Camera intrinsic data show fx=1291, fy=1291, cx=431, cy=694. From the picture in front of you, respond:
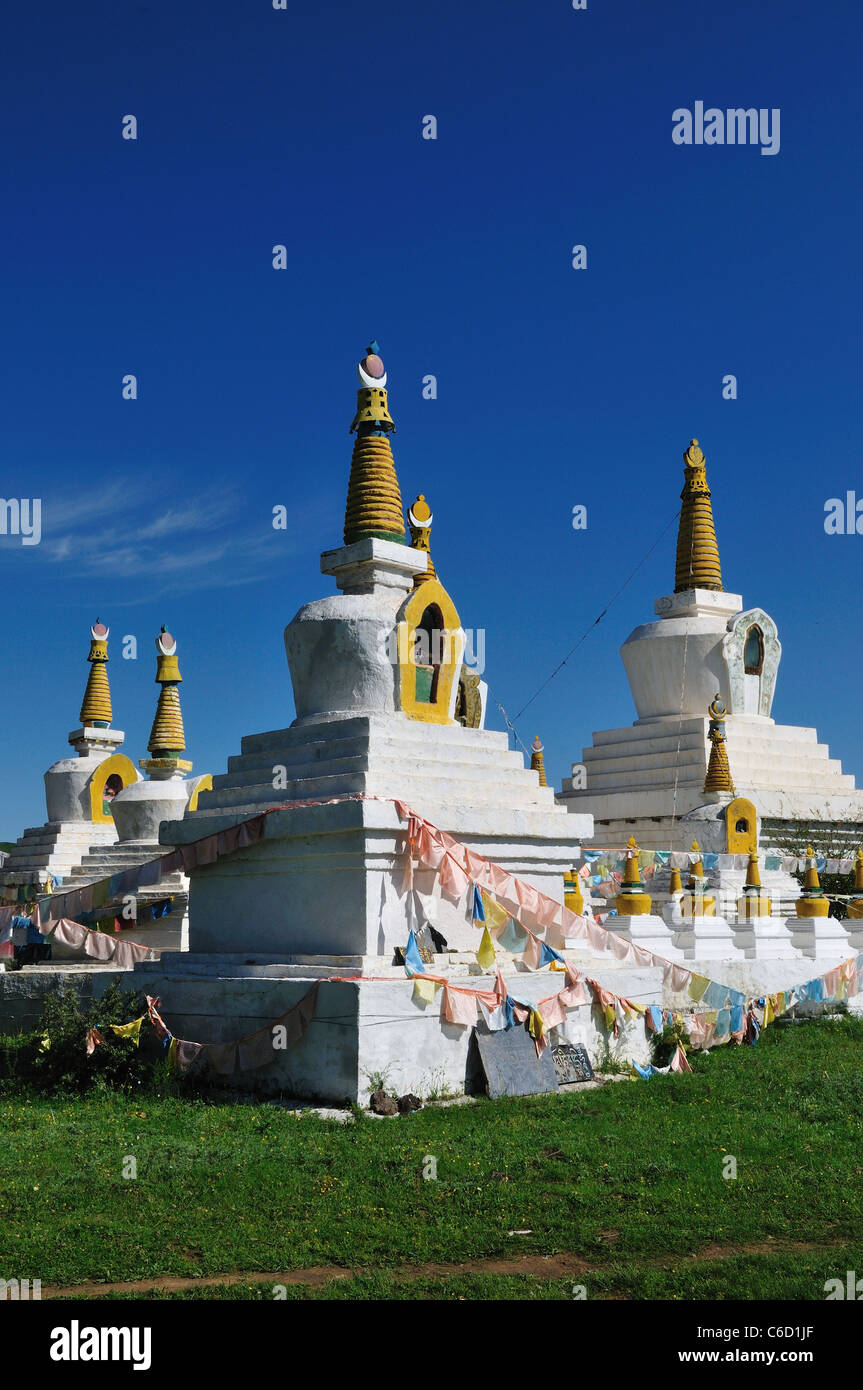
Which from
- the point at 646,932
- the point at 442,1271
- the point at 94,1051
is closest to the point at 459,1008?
the point at 94,1051

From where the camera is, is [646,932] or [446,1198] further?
[646,932]

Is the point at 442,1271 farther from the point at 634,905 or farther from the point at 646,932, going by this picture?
the point at 634,905

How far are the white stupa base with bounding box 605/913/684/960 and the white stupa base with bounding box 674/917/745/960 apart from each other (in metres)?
0.19

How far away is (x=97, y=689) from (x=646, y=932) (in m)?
20.2

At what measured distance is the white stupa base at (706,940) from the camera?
673 inches

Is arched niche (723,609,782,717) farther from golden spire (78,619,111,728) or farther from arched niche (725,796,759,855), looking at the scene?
golden spire (78,619,111,728)

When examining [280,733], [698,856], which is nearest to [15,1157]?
[280,733]

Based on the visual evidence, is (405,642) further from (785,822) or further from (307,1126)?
(785,822)

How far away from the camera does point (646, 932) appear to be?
55.0 feet

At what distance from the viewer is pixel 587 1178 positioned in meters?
8.27

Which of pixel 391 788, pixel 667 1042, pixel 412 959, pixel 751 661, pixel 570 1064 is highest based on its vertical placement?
pixel 751 661
